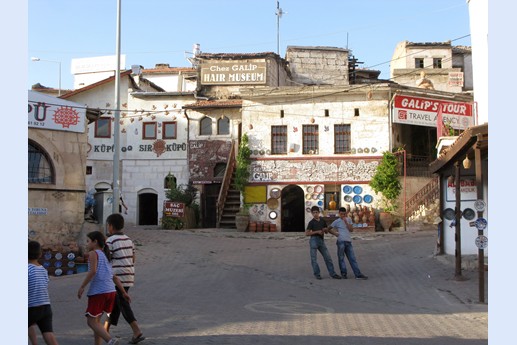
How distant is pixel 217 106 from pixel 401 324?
2108 centimetres

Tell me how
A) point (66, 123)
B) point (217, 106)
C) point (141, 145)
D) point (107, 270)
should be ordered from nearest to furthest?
point (107, 270)
point (66, 123)
point (217, 106)
point (141, 145)

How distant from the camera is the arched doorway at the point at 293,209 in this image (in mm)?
27656

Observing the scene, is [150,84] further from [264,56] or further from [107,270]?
[107,270]

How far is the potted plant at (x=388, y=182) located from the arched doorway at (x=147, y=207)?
11.9m

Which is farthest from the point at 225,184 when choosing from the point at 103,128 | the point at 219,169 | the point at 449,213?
the point at 449,213

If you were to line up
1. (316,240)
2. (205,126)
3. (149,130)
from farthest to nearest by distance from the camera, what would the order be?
1. (149,130)
2. (205,126)
3. (316,240)

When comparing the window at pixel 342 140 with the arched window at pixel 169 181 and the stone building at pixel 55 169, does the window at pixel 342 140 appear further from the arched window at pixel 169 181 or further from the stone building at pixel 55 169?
the stone building at pixel 55 169

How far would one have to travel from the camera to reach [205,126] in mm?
29797

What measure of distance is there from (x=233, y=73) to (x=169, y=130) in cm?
448

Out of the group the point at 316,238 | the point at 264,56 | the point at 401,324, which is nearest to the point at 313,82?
the point at 264,56

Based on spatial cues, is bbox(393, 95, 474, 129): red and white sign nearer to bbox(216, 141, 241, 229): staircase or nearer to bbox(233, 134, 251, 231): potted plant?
bbox(233, 134, 251, 231): potted plant

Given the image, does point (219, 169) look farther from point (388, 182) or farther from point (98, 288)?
point (98, 288)

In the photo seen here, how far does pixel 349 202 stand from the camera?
2589 centimetres

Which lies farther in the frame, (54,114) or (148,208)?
(148,208)
